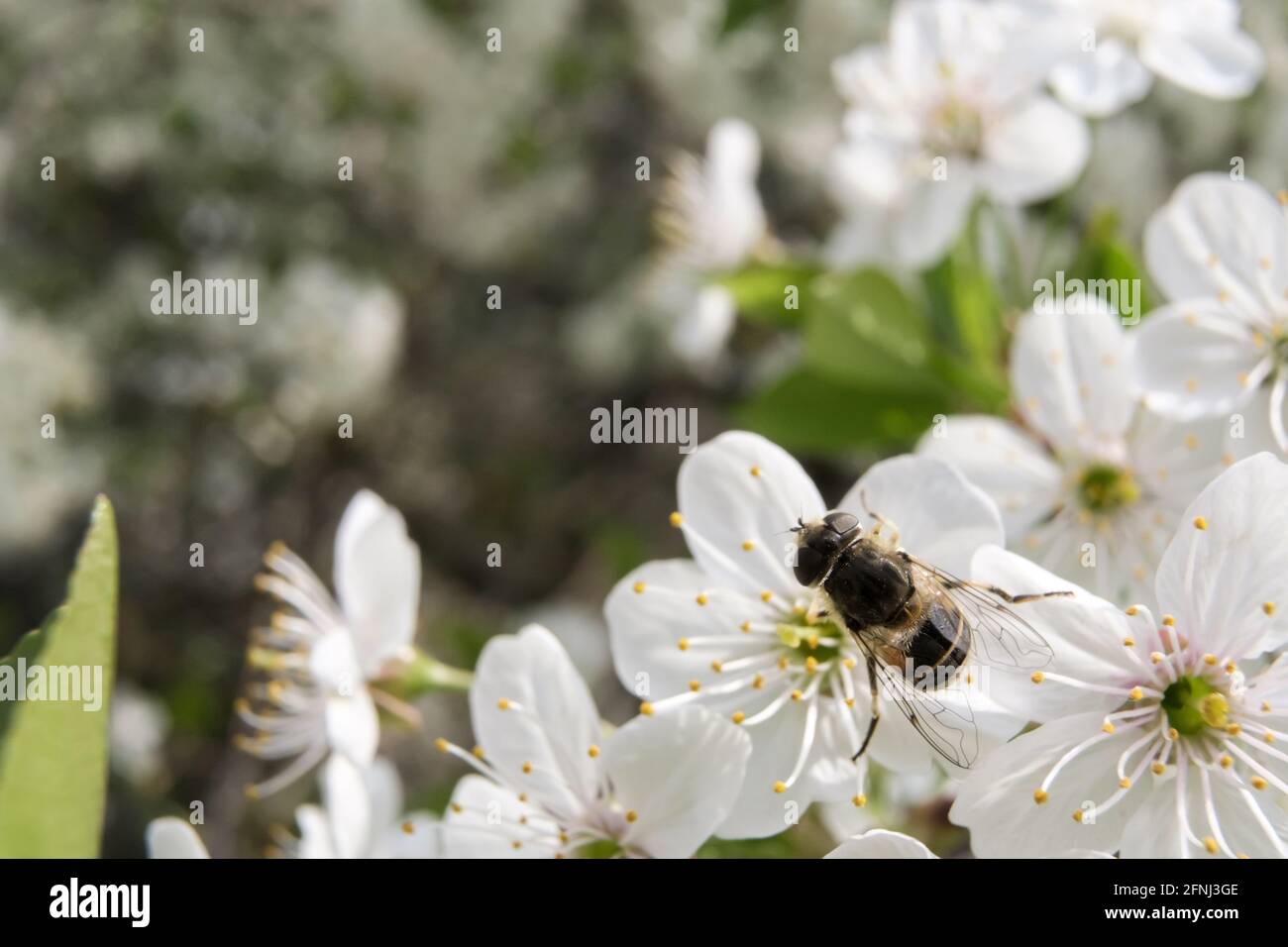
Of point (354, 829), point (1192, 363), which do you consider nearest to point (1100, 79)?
point (1192, 363)

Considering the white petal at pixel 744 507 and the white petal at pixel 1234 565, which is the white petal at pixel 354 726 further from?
the white petal at pixel 1234 565

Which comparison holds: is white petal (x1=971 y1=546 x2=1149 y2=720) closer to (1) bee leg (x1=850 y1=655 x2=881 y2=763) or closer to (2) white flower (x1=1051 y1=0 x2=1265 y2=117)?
(1) bee leg (x1=850 y1=655 x2=881 y2=763)

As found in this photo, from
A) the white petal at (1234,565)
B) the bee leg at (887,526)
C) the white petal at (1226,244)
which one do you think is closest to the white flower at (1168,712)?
the white petal at (1234,565)

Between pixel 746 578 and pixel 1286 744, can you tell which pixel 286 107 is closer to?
pixel 746 578

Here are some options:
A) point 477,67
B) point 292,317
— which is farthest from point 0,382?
point 477,67

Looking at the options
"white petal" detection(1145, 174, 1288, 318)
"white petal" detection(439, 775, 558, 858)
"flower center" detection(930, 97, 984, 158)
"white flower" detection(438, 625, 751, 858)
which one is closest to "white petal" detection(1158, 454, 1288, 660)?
"white petal" detection(1145, 174, 1288, 318)

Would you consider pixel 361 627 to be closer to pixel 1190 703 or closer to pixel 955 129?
pixel 1190 703
